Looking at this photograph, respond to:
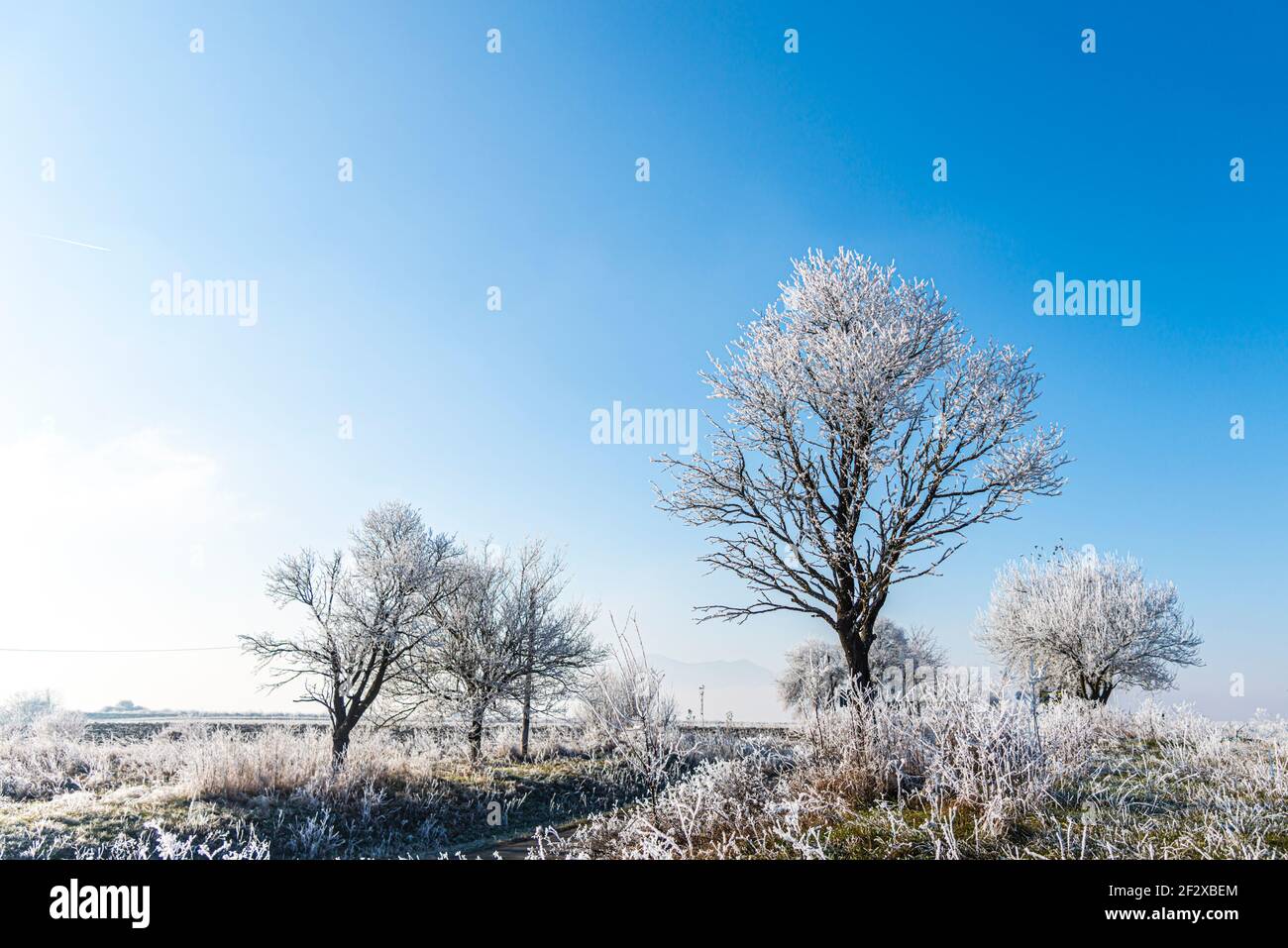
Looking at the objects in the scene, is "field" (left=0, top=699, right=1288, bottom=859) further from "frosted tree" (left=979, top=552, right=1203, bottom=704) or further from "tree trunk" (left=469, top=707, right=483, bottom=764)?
"frosted tree" (left=979, top=552, right=1203, bottom=704)

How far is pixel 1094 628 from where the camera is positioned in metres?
27.1

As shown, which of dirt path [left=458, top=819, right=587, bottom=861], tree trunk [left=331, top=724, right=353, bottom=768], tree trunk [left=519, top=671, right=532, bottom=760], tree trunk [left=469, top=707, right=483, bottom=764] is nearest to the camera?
dirt path [left=458, top=819, right=587, bottom=861]

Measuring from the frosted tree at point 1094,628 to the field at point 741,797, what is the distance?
9.86 m

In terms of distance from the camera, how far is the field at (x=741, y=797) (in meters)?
6.08

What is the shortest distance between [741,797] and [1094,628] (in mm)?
25552

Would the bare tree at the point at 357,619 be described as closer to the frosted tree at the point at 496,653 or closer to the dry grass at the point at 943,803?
the frosted tree at the point at 496,653

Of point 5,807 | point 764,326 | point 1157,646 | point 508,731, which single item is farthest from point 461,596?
point 1157,646

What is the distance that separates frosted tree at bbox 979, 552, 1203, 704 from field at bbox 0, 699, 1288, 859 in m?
9.86

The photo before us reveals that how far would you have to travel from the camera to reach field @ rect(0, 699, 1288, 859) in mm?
6078

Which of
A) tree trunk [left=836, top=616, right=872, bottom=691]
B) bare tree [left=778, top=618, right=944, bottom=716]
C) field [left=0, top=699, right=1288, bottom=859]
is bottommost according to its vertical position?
bare tree [left=778, top=618, right=944, bottom=716]

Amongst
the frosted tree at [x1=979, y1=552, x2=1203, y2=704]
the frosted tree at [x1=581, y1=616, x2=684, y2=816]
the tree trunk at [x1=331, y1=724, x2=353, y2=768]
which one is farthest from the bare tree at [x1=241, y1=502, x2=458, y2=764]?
the frosted tree at [x1=979, y1=552, x2=1203, y2=704]

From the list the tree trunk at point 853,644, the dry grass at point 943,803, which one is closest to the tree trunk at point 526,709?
the tree trunk at point 853,644
